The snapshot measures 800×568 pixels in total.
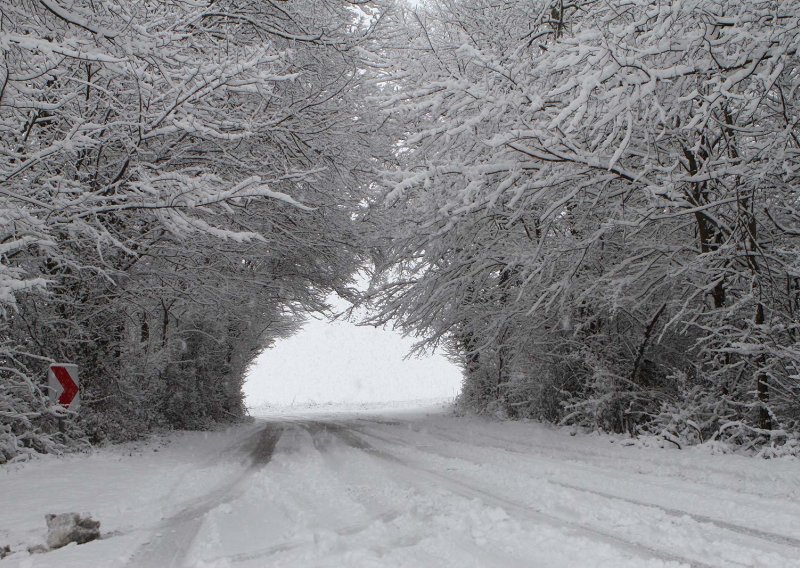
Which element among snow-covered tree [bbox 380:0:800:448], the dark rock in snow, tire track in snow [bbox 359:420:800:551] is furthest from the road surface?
snow-covered tree [bbox 380:0:800:448]

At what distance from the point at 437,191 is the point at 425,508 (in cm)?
497

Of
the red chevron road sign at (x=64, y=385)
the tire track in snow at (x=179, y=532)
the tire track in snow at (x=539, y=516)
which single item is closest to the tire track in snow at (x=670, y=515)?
the tire track in snow at (x=539, y=516)

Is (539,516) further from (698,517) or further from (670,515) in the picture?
(698,517)

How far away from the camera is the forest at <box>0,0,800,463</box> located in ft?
18.5

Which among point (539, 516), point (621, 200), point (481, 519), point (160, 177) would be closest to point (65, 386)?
point (160, 177)

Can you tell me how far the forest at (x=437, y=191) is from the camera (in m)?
5.64

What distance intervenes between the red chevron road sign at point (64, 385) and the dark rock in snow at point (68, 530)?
149 inches

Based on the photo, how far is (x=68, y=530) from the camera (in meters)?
4.27

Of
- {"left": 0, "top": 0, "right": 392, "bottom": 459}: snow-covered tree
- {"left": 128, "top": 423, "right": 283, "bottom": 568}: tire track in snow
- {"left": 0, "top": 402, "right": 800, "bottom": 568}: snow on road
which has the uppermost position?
{"left": 0, "top": 0, "right": 392, "bottom": 459}: snow-covered tree

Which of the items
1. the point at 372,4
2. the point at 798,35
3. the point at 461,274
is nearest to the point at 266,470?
the point at 461,274

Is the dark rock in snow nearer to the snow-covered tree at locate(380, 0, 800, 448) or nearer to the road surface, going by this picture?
the road surface

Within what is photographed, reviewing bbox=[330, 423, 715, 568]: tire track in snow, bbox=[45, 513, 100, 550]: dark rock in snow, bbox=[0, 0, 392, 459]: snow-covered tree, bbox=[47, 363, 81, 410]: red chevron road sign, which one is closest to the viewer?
bbox=[330, 423, 715, 568]: tire track in snow

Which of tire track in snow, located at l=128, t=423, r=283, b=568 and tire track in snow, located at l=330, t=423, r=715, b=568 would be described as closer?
tire track in snow, located at l=330, t=423, r=715, b=568

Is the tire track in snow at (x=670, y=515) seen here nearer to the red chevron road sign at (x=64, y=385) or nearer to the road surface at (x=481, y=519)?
the road surface at (x=481, y=519)
